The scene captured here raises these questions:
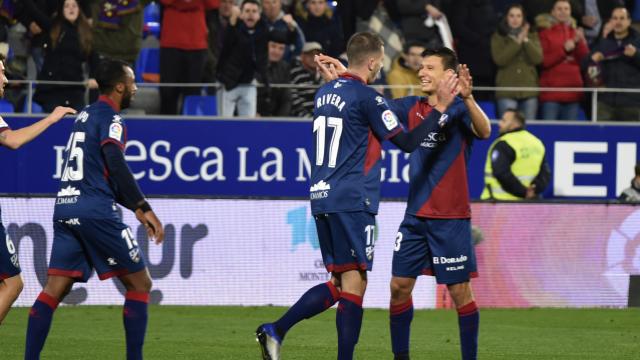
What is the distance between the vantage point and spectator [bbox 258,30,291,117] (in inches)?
677

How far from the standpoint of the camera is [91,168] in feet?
28.2

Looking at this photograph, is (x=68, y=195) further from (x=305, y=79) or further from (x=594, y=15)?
(x=594, y=15)

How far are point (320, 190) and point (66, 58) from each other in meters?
8.63

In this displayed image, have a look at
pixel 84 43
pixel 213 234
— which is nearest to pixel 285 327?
pixel 213 234

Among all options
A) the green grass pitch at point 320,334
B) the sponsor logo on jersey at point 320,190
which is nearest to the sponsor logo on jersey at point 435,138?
the sponsor logo on jersey at point 320,190

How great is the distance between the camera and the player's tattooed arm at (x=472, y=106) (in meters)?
8.62

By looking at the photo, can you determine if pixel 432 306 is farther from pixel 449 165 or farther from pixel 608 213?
pixel 449 165

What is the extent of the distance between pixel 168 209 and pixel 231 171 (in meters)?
2.86

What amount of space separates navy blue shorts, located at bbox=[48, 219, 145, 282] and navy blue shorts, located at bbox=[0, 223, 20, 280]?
335mm

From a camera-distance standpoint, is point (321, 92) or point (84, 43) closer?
point (321, 92)

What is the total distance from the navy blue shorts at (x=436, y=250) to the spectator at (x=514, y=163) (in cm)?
654

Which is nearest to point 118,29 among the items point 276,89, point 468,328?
point 276,89

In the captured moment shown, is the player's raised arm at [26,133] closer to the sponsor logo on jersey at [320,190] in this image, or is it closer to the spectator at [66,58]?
the sponsor logo on jersey at [320,190]

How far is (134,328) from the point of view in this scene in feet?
28.1
